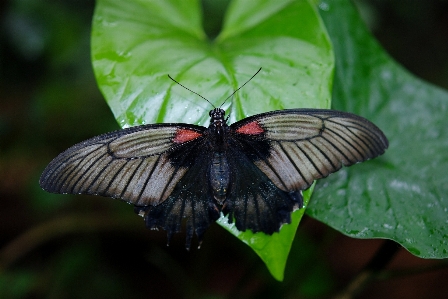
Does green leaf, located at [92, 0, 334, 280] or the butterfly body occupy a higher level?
green leaf, located at [92, 0, 334, 280]

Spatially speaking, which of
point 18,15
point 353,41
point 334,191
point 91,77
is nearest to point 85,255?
point 91,77

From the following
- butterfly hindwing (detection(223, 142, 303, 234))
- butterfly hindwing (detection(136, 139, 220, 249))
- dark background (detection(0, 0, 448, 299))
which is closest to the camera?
butterfly hindwing (detection(223, 142, 303, 234))

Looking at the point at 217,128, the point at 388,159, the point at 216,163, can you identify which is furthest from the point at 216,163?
the point at 388,159

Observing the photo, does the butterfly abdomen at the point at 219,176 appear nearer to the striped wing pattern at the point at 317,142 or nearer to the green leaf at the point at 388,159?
the striped wing pattern at the point at 317,142

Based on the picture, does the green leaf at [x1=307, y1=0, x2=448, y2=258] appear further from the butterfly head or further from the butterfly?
the butterfly head

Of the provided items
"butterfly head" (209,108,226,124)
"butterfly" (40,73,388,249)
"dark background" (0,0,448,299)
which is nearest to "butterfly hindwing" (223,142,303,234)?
"butterfly" (40,73,388,249)

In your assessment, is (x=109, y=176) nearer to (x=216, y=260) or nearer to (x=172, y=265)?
(x=172, y=265)

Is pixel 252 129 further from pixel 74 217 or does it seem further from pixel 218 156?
pixel 74 217
